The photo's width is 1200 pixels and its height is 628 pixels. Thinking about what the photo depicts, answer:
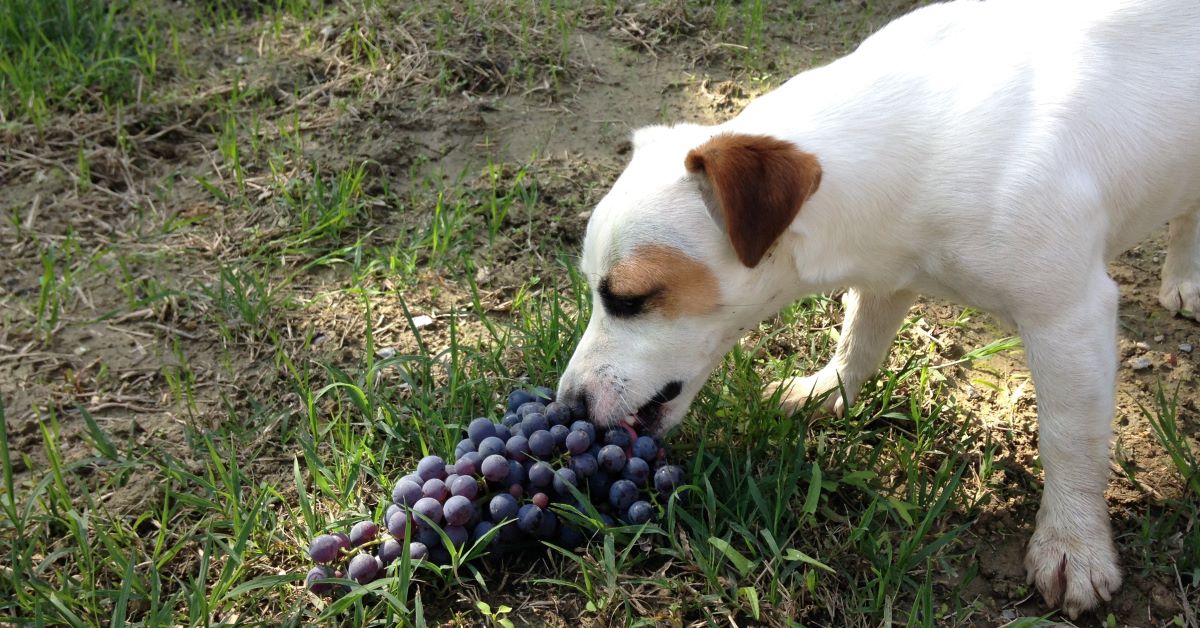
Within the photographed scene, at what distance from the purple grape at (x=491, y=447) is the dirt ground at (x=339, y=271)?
777mm

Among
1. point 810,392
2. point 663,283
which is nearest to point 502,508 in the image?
point 663,283

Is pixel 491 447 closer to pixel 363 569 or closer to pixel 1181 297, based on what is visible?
pixel 363 569

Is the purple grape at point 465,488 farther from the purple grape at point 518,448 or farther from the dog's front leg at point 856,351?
the dog's front leg at point 856,351

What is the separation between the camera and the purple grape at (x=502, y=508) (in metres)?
2.39

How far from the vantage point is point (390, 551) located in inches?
93.4

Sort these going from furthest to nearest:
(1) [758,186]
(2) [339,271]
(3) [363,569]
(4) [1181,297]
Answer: (2) [339,271] < (4) [1181,297] < (3) [363,569] < (1) [758,186]

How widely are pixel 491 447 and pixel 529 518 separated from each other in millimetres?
208

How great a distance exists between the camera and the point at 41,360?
329 cm

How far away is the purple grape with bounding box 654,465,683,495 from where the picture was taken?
2498 mm

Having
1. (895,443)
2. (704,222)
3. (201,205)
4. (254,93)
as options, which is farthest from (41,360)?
(895,443)

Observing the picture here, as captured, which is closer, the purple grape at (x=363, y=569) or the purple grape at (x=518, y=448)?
the purple grape at (x=363, y=569)

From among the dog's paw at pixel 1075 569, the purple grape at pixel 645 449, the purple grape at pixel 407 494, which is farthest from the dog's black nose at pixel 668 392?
the dog's paw at pixel 1075 569

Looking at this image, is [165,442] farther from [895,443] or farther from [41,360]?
[895,443]

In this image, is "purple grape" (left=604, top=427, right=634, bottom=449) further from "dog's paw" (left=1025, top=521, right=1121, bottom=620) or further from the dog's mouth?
"dog's paw" (left=1025, top=521, right=1121, bottom=620)
